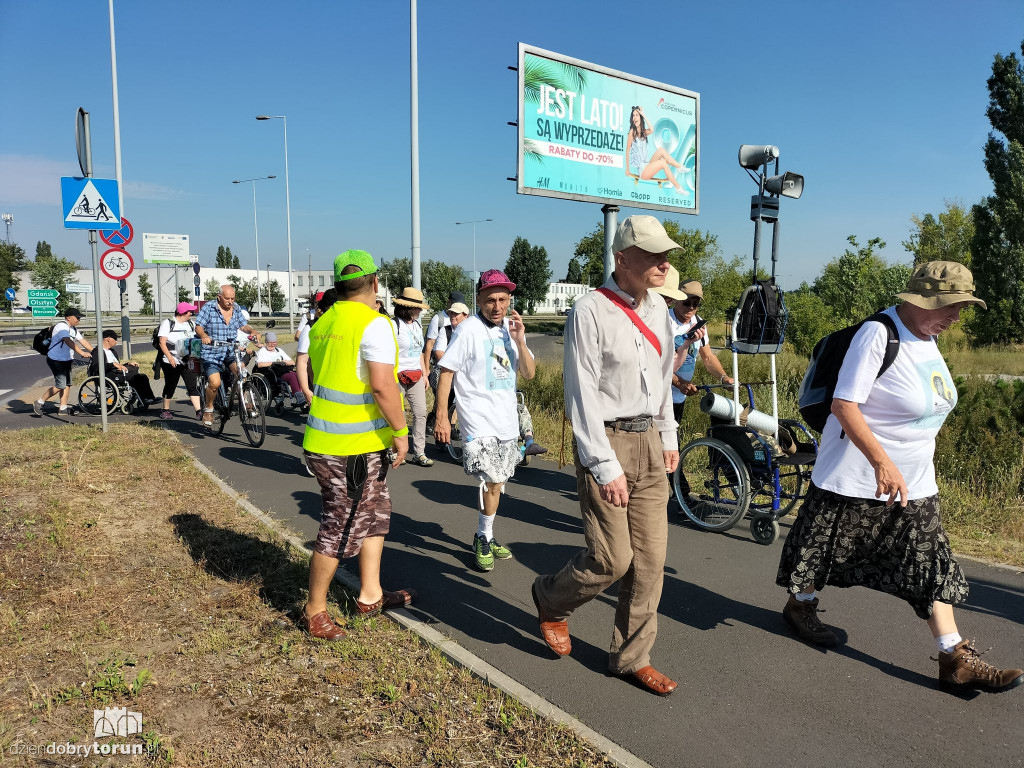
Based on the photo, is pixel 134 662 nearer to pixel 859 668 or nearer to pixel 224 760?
pixel 224 760

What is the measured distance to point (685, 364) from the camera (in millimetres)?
6477

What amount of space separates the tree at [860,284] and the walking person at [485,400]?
1993 cm

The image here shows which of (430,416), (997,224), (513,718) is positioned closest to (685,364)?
(513,718)

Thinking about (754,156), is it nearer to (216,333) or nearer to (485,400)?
(485,400)

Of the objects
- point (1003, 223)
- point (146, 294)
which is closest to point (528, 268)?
point (146, 294)

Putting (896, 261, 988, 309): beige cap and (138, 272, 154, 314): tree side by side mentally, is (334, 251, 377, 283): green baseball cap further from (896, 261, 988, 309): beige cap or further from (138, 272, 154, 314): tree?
(138, 272, 154, 314): tree

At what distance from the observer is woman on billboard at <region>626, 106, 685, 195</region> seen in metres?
14.5

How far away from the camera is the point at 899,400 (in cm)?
325

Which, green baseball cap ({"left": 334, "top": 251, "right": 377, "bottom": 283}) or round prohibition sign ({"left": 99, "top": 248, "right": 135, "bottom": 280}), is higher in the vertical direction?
round prohibition sign ({"left": 99, "top": 248, "right": 135, "bottom": 280})

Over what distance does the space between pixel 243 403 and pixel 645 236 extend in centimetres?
765

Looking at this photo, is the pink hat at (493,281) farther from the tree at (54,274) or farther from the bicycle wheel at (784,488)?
the tree at (54,274)

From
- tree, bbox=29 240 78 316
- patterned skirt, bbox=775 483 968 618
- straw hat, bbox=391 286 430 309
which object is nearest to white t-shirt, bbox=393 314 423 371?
straw hat, bbox=391 286 430 309

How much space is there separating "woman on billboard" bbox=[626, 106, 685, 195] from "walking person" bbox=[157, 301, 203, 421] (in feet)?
28.2

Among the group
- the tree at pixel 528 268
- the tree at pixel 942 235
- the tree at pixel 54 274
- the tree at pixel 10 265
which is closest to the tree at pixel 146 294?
the tree at pixel 10 265
